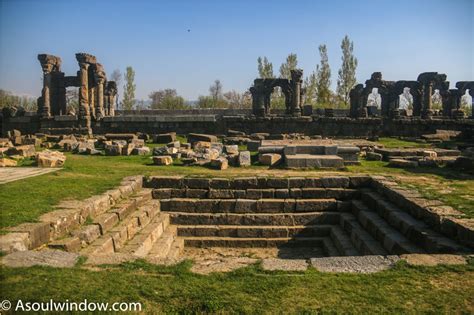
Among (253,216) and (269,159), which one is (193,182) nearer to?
(253,216)

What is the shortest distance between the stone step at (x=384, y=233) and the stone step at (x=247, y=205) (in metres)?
0.84

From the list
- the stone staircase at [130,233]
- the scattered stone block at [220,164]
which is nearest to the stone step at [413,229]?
the stone staircase at [130,233]

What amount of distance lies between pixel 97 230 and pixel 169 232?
2.36 metres

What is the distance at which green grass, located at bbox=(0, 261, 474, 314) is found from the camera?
140 inches

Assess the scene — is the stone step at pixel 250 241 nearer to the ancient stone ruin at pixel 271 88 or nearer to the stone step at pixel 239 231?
the stone step at pixel 239 231

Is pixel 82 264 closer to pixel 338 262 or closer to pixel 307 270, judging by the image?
pixel 307 270

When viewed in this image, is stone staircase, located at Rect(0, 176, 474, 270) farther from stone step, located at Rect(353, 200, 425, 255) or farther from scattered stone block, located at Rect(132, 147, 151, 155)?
scattered stone block, located at Rect(132, 147, 151, 155)

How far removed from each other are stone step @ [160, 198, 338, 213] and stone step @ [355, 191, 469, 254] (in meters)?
1.17

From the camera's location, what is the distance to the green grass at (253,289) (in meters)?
3.55

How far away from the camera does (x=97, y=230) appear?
6.23 meters

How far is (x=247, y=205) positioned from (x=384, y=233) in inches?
129

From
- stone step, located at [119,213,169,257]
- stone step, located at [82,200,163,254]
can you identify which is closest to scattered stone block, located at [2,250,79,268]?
stone step, located at [82,200,163,254]

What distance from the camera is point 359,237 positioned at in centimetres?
736

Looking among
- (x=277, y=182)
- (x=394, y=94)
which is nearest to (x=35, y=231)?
(x=277, y=182)
